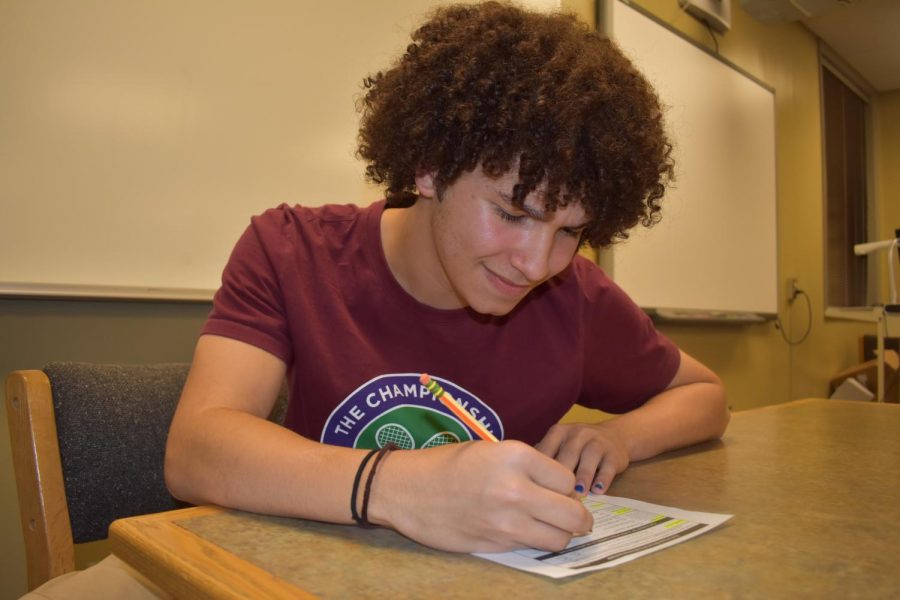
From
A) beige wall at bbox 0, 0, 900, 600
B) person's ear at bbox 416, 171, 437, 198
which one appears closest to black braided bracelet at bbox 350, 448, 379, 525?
person's ear at bbox 416, 171, 437, 198

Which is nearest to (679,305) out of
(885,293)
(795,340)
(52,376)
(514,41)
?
(795,340)

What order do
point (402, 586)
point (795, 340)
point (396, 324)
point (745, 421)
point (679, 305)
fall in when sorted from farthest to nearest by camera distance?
point (795, 340) < point (679, 305) < point (745, 421) < point (396, 324) < point (402, 586)

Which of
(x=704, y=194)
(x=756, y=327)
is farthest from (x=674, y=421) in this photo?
(x=756, y=327)

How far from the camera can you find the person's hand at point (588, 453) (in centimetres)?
81

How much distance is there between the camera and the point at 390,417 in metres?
0.93

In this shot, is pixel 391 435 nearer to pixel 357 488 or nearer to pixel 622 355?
pixel 357 488

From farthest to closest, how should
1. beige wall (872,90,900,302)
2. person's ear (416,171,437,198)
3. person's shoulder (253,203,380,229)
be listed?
beige wall (872,90,900,302), person's shoulder (253,203,380,229), person's ear (416,171,437,198)

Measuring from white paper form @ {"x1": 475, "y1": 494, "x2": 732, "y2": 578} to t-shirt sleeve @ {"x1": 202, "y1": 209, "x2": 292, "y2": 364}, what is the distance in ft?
1.40

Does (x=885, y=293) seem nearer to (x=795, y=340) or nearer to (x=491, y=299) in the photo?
(x=795, y=340)

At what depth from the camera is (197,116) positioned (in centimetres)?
153

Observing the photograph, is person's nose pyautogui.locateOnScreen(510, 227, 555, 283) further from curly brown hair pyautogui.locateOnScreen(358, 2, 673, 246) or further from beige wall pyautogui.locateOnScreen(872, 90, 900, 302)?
beige wall pyautogui.locateOnScreen(872, 90, 900, 302)

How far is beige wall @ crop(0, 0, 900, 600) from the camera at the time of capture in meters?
1.34

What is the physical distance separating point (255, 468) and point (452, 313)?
0.42 metres

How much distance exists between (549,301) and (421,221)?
0.26 m
